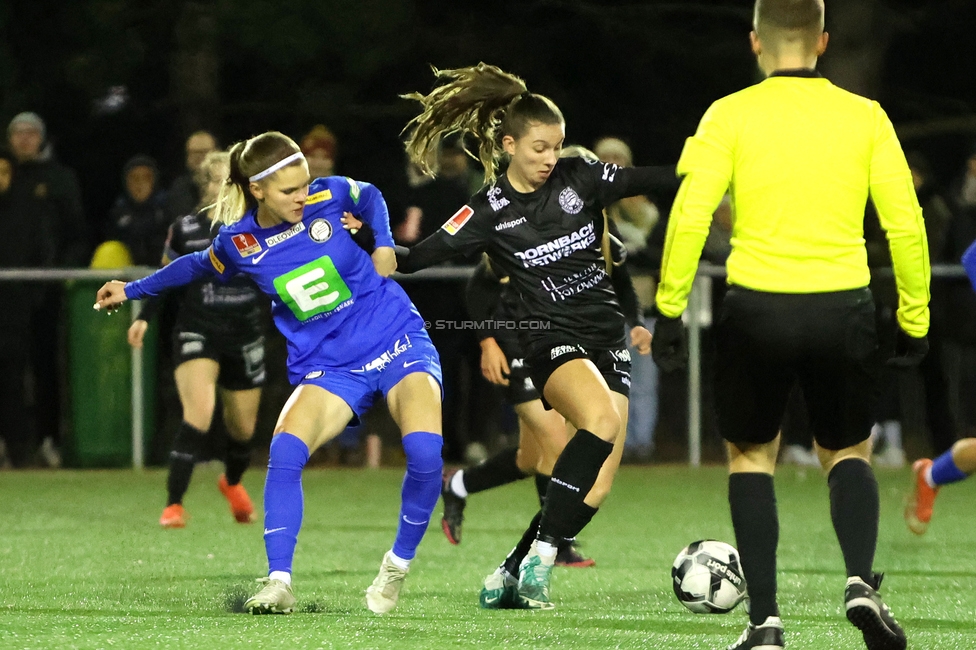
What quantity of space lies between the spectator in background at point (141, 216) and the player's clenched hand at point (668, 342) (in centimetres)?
759

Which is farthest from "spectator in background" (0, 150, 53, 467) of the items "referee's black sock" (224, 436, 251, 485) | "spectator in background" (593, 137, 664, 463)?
"spectator in background" (593, 137, 664, 463)

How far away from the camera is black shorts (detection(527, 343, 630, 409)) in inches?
268

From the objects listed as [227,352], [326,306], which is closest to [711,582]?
[326,306]

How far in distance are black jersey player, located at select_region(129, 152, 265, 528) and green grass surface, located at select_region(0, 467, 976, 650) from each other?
23 cm

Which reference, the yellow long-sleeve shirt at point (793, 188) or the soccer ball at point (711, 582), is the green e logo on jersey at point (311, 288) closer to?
the soccer ball at point (711, 582)

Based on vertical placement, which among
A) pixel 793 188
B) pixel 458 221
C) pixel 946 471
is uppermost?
pixel 793 188

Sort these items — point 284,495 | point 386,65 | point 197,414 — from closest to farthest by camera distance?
point 284,495 < point 197,414 < point 386,65

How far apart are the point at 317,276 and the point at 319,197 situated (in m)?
0.30

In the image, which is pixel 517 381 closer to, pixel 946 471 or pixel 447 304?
pixel 946 471

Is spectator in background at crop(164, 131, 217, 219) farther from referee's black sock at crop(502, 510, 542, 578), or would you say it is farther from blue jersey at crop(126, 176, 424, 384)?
referee's black sock at crop(502, 510, 542, 578)

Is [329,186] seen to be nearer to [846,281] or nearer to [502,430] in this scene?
[846,281]

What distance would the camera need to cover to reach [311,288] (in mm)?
6797

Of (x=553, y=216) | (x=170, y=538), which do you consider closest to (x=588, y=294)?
(x=553, y=216)

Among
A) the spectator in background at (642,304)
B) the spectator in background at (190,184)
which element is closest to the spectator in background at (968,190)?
the spectator in background at (642,304)
